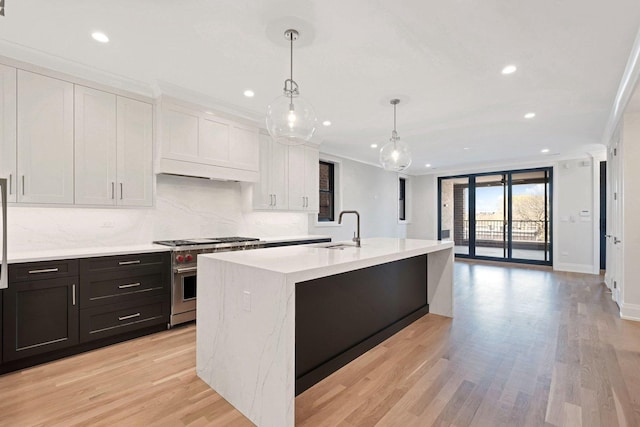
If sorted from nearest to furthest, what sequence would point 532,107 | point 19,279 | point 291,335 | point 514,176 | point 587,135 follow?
1. point 291,335
2. point 19,279
3. point 532,107
4. point 587,135
5. point 514,176

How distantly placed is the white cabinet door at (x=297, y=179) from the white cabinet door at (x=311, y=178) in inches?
2.1

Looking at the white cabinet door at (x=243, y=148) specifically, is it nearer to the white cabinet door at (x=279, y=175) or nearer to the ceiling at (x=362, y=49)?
the ceiling at (x=362, y=49)

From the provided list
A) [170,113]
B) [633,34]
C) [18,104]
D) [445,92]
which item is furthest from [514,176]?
[18,104]

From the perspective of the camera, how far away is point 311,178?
17.5 ft

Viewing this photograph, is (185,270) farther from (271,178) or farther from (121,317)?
(271,178)

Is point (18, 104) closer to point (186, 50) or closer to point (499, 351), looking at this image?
point (186, 50)

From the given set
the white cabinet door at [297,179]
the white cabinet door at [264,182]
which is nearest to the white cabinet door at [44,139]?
the white cabinet door at [264,182]

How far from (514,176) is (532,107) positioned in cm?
439

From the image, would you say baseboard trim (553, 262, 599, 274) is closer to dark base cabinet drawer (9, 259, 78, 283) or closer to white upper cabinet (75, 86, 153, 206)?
white upper cabinet (75, 86, 153, 206)

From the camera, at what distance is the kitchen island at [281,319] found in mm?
1670

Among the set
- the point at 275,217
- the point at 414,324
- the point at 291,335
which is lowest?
the point at 414,324

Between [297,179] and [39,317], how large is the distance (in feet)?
11.5

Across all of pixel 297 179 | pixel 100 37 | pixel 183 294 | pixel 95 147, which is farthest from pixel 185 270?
pixel 297 179

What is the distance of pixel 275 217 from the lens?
5141mm
